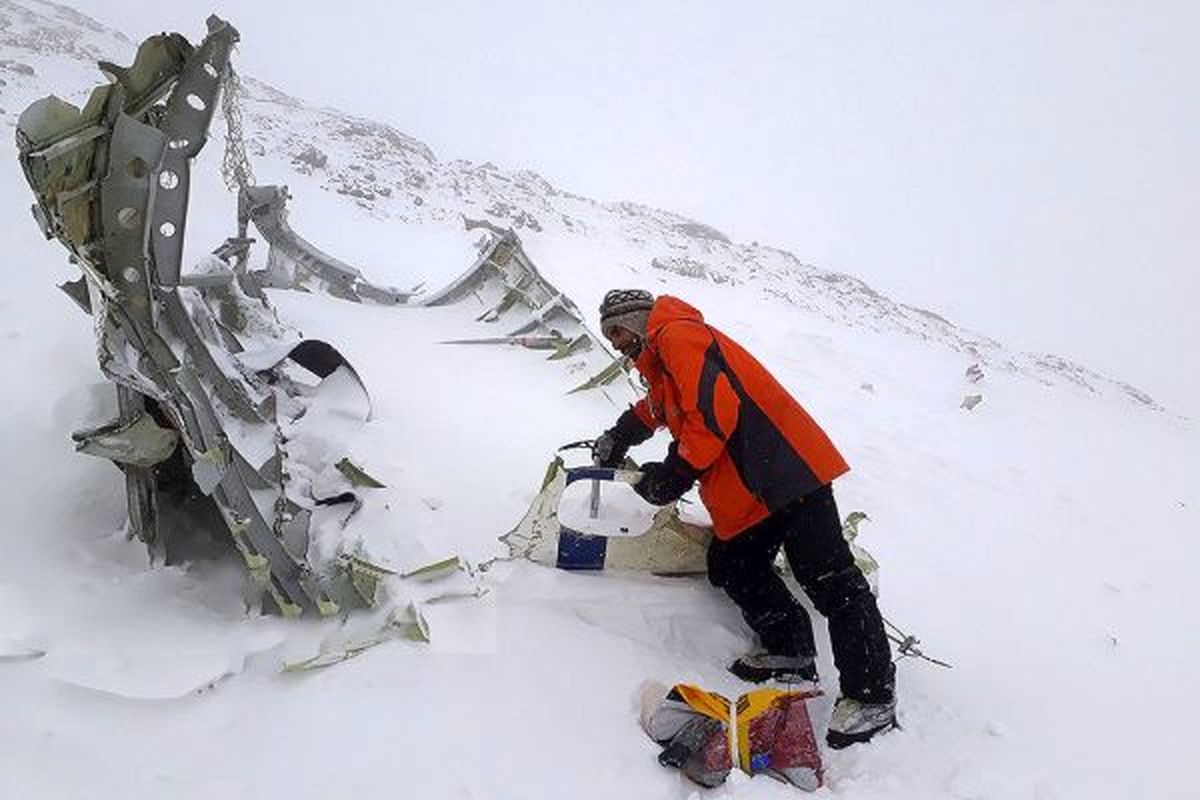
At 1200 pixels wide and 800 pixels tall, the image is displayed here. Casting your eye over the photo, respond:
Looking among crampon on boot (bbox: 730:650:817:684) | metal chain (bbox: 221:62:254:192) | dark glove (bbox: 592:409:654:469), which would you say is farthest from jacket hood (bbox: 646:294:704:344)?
metal chain (bbox: 221:62:254:192)

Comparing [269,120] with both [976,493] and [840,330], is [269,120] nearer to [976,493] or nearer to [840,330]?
[840,330]

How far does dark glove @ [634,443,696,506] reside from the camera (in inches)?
128

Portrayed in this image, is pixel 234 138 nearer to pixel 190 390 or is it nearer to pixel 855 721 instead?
pixel 190 390

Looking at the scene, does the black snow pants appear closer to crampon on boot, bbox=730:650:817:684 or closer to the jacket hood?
crampon on boot, bbox=730:650:817:684

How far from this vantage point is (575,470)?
379cm

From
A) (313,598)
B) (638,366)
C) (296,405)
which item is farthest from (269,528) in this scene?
(638,366)

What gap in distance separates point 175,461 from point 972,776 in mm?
3839

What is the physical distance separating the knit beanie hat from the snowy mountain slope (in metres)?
1.24

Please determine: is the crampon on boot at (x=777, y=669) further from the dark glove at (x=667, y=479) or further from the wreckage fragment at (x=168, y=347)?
the wreckage fragment at (x=168, y=347)

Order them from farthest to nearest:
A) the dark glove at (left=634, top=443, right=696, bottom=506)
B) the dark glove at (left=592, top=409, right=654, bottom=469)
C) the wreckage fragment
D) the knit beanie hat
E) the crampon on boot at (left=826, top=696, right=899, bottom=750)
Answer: the dark glove at (left=592, top=409, right=654, bottom=469) < the knit beanie hat < the dark glove at (left=634, top=443, right=696, bottom=506) < the crampon on boot at (left=826, top=696, right=899, bottom=750) < the wreckage fragment

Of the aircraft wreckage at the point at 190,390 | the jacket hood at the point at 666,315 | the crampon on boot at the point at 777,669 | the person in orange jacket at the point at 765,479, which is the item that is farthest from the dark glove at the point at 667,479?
the crampon on boot at the point at 777,669

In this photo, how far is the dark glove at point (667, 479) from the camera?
3.24 meters

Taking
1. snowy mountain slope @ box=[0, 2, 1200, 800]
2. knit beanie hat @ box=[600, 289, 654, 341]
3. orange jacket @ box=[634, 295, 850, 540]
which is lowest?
snowy mountain slope @ box=[0, 2, 1200, 800]

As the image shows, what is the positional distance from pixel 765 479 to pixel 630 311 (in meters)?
0.95
